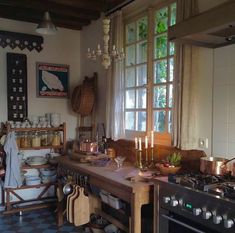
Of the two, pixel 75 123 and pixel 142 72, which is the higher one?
pixel 142 72

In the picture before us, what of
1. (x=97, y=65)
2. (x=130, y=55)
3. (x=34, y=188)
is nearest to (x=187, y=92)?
(x=130, y=55)

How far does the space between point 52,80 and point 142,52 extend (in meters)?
1.55

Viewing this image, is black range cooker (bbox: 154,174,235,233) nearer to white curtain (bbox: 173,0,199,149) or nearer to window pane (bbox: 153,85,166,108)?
white curtain (bbox: 173,0,199,149)

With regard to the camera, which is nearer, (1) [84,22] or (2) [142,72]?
(2) [142,72]

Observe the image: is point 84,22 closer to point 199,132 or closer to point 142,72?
point 142,72

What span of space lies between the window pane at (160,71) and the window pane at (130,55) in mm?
418

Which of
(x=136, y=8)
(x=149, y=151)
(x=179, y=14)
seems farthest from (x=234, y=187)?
(x=136, y=8)

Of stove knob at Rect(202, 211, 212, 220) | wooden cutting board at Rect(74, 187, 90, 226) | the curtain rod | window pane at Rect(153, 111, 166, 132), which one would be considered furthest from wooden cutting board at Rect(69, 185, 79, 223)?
the curtain rod

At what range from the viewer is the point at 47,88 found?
423 centimetres

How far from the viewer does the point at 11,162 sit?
359cm

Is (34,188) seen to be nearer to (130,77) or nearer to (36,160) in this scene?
(36,160)

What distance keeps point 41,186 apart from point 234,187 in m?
2.82

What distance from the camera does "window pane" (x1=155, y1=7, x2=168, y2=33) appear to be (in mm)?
2954

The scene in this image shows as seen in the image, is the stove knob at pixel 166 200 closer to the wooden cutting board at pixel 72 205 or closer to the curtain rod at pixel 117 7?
the wooden cutting board at pixel 72 205
